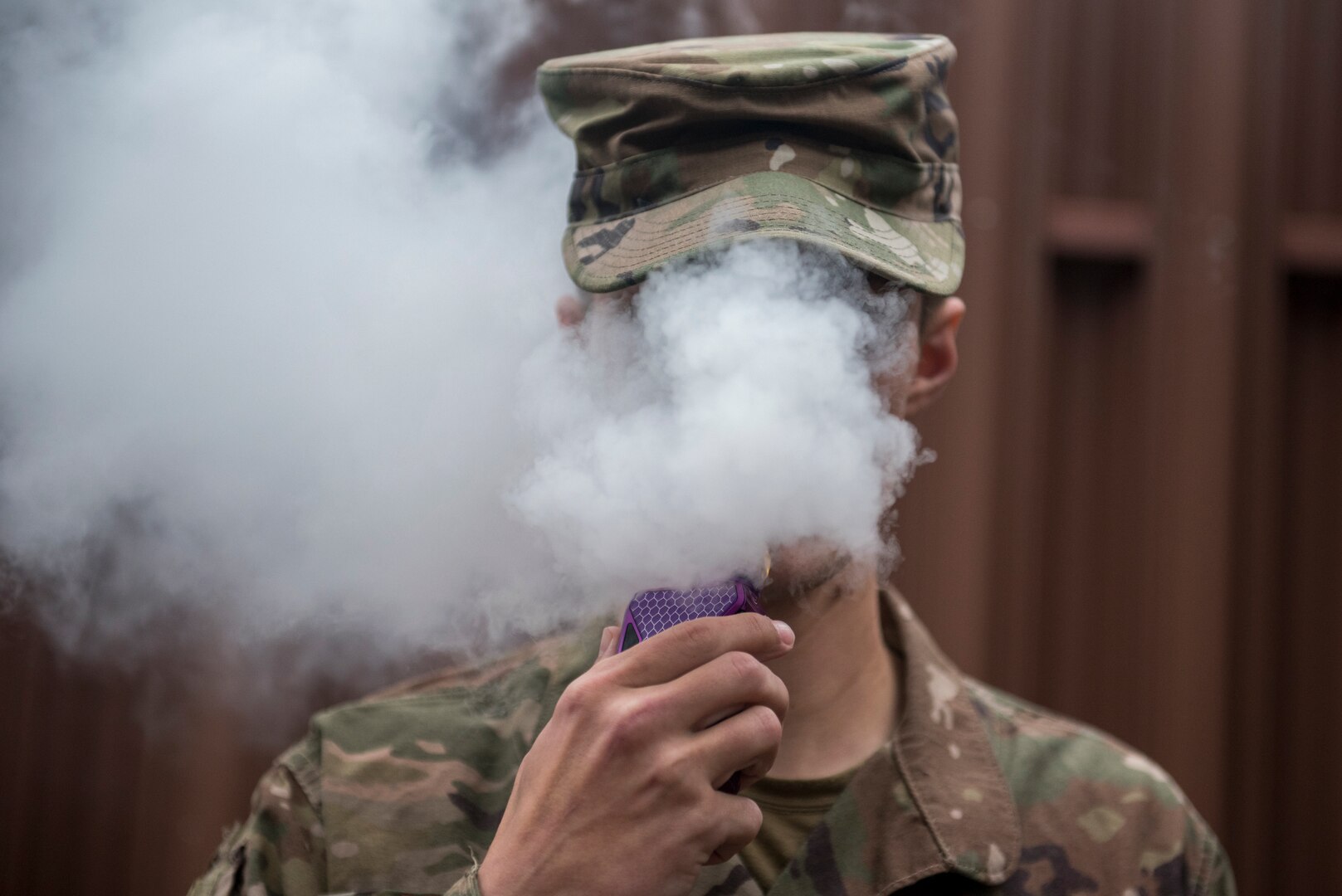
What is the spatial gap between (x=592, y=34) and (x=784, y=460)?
59.4 inches

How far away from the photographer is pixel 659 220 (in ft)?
4.48

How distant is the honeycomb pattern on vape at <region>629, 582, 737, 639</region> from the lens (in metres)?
1.16

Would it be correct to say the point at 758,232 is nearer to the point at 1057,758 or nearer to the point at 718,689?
the point at 718,689

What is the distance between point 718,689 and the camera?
110 centimetres

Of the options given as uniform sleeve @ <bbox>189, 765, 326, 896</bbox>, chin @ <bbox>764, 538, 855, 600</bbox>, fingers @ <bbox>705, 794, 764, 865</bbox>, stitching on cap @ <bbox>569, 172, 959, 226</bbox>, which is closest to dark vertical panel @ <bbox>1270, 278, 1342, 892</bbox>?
stitching on cap @ <bbox>569, 172, 959, 226</bbox>

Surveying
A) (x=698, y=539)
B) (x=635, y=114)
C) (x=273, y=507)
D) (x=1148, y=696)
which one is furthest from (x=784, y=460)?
(x=1148, y=696)

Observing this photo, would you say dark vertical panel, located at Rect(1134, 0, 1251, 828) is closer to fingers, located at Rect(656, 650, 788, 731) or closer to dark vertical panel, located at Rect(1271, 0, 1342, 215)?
dark vertical panel, located at Rect(1271, 0, 1342, 215)

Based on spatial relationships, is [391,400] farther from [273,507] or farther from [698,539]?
[698,539]

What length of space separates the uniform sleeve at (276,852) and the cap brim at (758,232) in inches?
34.4

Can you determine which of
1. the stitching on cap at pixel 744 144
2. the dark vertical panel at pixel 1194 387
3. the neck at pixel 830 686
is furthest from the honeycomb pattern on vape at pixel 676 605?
the dark vertical panel at pixel 1194 387

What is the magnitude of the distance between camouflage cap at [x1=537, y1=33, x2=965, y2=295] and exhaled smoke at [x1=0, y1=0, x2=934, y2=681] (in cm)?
39

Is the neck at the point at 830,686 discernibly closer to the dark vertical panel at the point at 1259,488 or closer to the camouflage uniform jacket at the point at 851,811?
the camouflage uniform jacket at the point at 851,811

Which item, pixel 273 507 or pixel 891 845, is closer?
pixel 891 845

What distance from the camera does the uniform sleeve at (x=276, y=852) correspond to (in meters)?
1.44
